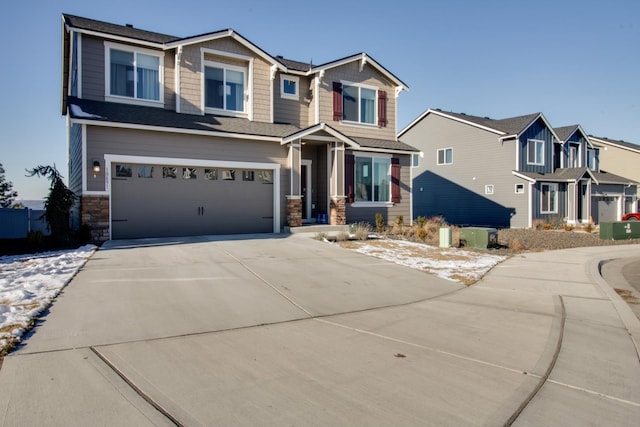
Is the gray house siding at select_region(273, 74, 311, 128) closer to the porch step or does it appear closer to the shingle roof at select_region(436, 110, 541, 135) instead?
the porch step

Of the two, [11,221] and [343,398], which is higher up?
[11,221]

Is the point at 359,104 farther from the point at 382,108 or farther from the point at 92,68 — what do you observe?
the point at 92,68

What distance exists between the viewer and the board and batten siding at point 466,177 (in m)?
25.4

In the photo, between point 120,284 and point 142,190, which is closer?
point 120,284

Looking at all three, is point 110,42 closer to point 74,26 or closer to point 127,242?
point 74,26

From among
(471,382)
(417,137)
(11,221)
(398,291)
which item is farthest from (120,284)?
(417,137)

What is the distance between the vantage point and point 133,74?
14.2 metres

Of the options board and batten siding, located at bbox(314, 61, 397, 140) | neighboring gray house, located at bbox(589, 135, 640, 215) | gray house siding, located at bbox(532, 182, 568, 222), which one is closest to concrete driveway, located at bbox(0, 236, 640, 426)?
board and batten siding, located at bbox(314, 61, 397, 140)

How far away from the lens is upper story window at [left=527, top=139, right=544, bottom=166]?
84.3 ft

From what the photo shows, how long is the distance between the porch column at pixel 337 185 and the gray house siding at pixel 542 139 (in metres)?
14.3

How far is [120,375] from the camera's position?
12.1 ft

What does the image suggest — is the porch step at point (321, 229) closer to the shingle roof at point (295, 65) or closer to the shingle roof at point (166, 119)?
the shingle roof at point (166, 119)

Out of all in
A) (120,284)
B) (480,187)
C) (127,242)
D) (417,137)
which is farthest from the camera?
(417,137)

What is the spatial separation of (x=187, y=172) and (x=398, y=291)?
872cm
